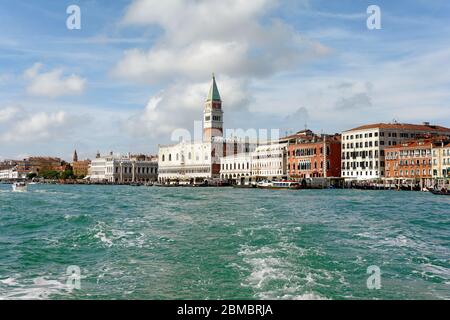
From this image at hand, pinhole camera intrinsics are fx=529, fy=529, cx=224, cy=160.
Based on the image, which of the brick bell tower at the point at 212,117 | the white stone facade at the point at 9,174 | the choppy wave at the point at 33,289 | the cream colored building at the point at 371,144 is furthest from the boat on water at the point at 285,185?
the white stone facade at the point at 9,174

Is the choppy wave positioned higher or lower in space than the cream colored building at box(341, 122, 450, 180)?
lower

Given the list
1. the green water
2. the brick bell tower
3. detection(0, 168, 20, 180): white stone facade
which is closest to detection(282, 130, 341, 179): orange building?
the brick bell tower

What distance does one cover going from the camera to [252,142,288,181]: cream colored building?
71.5 metres

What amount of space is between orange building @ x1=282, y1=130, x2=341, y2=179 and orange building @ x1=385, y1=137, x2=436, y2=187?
8.13m

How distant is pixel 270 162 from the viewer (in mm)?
73688

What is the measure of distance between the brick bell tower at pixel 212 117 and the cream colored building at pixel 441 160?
4697 centimetres

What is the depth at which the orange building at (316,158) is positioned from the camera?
65.3 m

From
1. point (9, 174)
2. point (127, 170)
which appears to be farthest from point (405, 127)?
point (9, 174)

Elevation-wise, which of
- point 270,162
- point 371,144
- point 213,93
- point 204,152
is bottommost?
point 270,162

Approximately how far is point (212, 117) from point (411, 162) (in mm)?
45331

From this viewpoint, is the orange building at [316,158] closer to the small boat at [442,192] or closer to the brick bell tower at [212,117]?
the small boat at [442,192]

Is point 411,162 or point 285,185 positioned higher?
point 411,162

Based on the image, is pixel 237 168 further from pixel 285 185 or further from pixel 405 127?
pixel 405 127

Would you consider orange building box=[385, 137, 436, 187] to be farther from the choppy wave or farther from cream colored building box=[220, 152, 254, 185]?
the choppy wave
